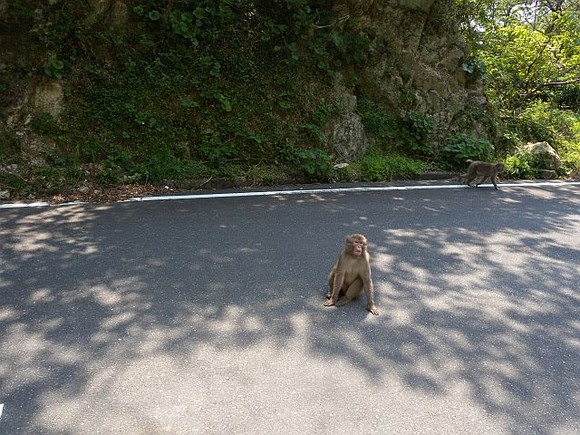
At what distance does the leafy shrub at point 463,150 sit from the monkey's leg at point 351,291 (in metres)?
7.69

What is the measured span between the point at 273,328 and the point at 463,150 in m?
8.76

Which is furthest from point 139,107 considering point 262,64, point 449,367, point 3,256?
point 449,367

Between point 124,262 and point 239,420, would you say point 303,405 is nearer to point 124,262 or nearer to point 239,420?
point 239,420

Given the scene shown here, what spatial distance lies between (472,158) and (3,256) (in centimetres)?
992

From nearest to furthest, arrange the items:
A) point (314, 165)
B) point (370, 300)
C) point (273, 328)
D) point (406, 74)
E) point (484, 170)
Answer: point (273, 328)
point (370, 300)
point (314, 165)
point (484, 170)
point (406, 74)

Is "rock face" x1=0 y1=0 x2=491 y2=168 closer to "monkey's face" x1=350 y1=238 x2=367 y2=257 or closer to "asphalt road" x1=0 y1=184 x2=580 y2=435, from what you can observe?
"asphalt road" x1=0 y1=184 x2=580 y2=435

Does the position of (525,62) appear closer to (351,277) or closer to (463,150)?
(463,150)

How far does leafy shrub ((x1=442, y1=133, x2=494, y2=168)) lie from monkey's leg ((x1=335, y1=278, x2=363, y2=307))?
7693mm

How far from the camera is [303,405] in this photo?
10.2 ft

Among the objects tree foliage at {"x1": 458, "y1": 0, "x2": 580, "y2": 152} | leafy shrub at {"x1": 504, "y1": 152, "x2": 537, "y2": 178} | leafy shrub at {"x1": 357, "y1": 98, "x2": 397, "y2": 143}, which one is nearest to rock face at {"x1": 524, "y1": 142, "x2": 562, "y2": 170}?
leafy shrub at {"x1": 504, "y1": 152, "x2": 537, "y2": 178}

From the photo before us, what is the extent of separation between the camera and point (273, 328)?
3996 mm

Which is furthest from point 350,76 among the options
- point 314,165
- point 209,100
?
point 209,100

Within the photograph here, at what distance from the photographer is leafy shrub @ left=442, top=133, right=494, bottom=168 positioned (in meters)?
11.1

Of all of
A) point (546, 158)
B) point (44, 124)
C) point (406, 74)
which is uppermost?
point (406, 74)
